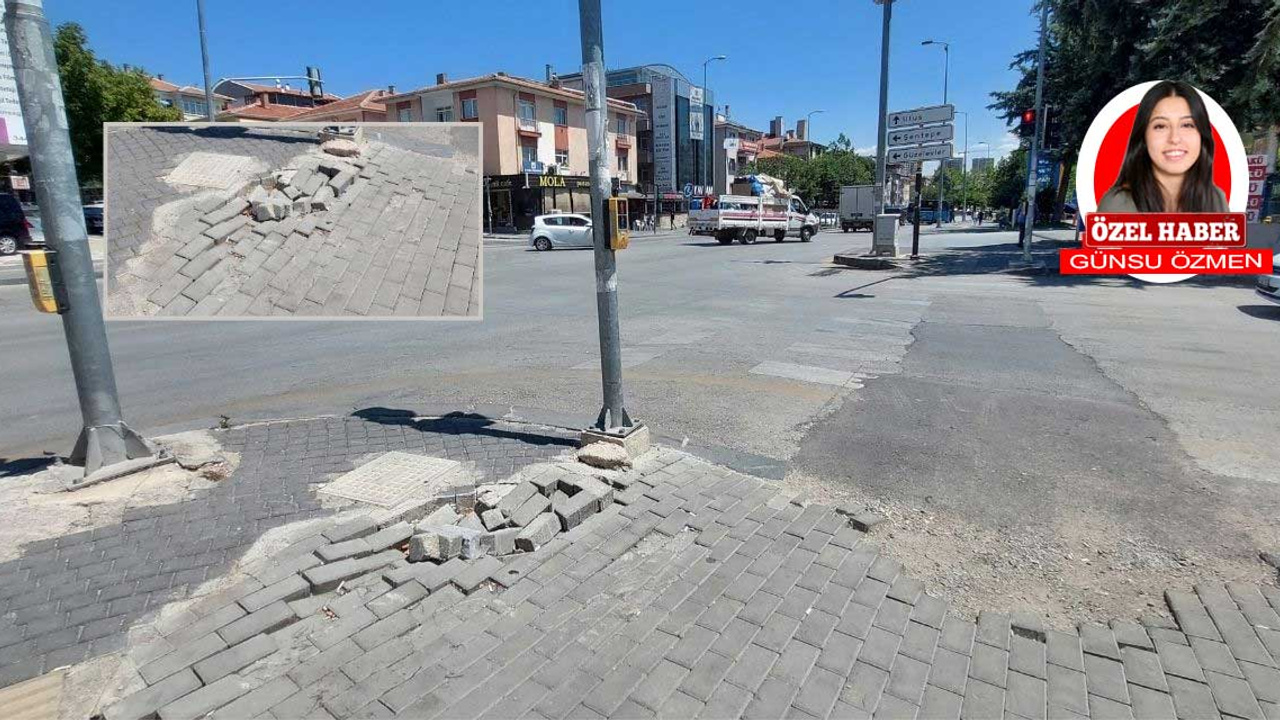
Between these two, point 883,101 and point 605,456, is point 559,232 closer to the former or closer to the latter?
point 883,101

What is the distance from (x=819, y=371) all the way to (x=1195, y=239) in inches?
302

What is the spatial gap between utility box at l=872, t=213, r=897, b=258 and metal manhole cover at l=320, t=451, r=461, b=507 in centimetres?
1899

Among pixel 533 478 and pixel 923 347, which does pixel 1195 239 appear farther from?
pixel 533 478

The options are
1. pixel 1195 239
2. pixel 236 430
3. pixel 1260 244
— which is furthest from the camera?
pixel 1260 244

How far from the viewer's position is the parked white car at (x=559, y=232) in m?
28.7

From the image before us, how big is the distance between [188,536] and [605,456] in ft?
7.87

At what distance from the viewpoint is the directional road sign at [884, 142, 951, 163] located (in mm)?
19531

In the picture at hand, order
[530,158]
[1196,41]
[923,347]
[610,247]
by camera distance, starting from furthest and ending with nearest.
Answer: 1. [530,158]
2. [1196,41]
3. [923,347]
4. [610,247]

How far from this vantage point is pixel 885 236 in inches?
832

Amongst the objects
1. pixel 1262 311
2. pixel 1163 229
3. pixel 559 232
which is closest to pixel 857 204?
pixel 559 232

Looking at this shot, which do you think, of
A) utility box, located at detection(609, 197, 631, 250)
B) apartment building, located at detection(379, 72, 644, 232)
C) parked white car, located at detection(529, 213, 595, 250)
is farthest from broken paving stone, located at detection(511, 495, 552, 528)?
apartment building, located at detection(379, 72, 644, 232)

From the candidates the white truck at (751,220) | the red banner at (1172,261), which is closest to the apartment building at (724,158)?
the white truck at (751,220)

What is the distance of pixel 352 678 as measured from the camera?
2.57m

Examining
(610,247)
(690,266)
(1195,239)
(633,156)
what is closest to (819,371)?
(610,247)
